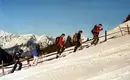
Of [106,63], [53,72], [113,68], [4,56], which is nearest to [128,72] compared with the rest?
[113,68]

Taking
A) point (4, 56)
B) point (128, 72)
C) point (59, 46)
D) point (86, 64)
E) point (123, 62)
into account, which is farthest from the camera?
point (4, 56)

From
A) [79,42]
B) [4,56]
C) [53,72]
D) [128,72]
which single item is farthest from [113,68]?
[4,56]

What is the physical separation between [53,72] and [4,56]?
2593cm

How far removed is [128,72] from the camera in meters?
13.2

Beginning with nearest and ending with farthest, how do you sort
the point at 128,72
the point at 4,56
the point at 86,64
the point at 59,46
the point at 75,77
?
the point at 128,72 → the point at 75,77 → the point at 86,64 → the point at 59,46 → the point at 4,56

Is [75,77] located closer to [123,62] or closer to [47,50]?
[123,62]

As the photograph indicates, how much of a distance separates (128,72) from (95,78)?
4.66ft

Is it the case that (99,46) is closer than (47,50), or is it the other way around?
(99,46)

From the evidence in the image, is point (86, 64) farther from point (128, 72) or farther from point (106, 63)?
point (128, 72)

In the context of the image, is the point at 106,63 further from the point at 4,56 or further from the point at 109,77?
the point at 4,56

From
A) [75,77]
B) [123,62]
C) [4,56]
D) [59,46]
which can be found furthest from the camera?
[4,56]

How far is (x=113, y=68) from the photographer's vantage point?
15445mm

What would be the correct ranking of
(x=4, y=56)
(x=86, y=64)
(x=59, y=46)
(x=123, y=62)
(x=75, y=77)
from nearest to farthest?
(x=75, y=77), (x=123, y=62), (x=86, y=64), (x=59, y=46), (x=4, y=56)

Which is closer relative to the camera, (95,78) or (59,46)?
(95,78)
